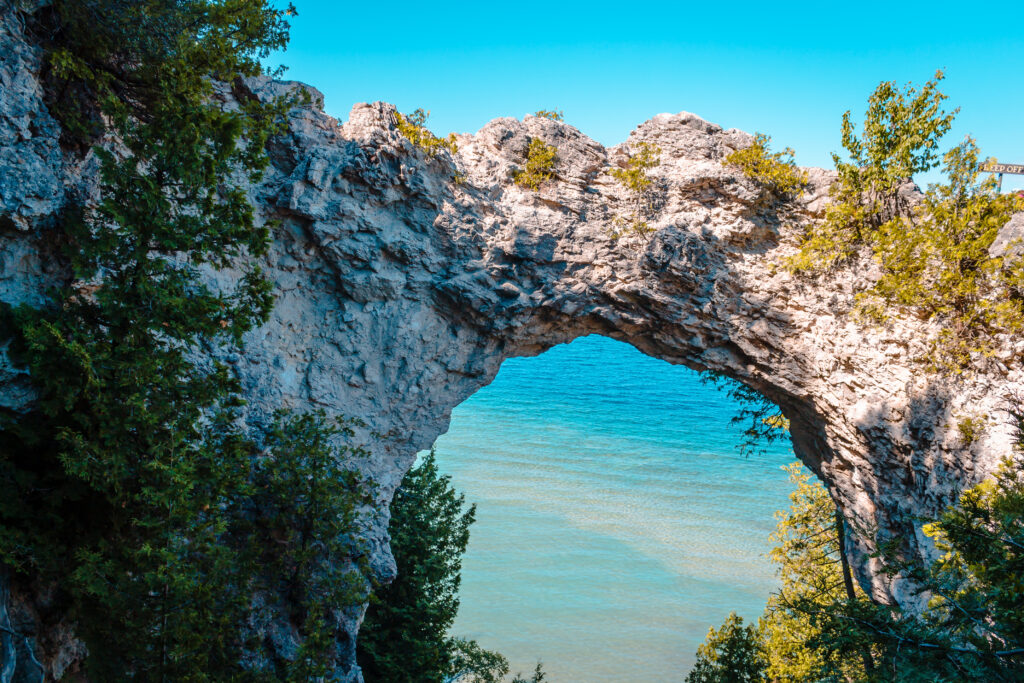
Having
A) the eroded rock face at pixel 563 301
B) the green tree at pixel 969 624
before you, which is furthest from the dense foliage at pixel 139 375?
the green tree at pixel 969 624

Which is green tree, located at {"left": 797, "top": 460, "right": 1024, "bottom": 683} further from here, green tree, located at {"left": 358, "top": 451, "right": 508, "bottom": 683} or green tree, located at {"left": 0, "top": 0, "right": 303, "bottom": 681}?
green tree, located at {"left": 358, "top": 451, "right": 508, "bottom": 683}

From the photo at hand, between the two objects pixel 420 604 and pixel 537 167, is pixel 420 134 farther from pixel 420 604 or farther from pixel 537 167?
pixel 420 604

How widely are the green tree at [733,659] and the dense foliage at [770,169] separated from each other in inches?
326

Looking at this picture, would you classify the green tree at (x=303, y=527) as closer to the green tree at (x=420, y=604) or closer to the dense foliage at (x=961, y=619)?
the green tree at (x=420, y=604)

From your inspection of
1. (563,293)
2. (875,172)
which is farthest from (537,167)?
(875,172)

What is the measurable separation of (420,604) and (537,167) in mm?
8793

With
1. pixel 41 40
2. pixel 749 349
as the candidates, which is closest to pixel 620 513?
pixel 749 349

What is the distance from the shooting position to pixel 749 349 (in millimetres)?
10211

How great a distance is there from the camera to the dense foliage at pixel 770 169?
32.4 feet

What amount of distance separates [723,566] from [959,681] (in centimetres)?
1850

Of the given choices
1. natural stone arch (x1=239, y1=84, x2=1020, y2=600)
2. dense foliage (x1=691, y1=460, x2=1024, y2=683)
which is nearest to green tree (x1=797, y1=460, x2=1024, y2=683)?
dense foliage (x1=691, y1=460, x2=1024, y2=683)

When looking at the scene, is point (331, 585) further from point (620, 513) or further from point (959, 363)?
point (620, 513)

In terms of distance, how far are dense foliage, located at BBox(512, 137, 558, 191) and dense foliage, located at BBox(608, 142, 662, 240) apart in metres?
1.19

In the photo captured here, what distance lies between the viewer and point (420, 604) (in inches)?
455
